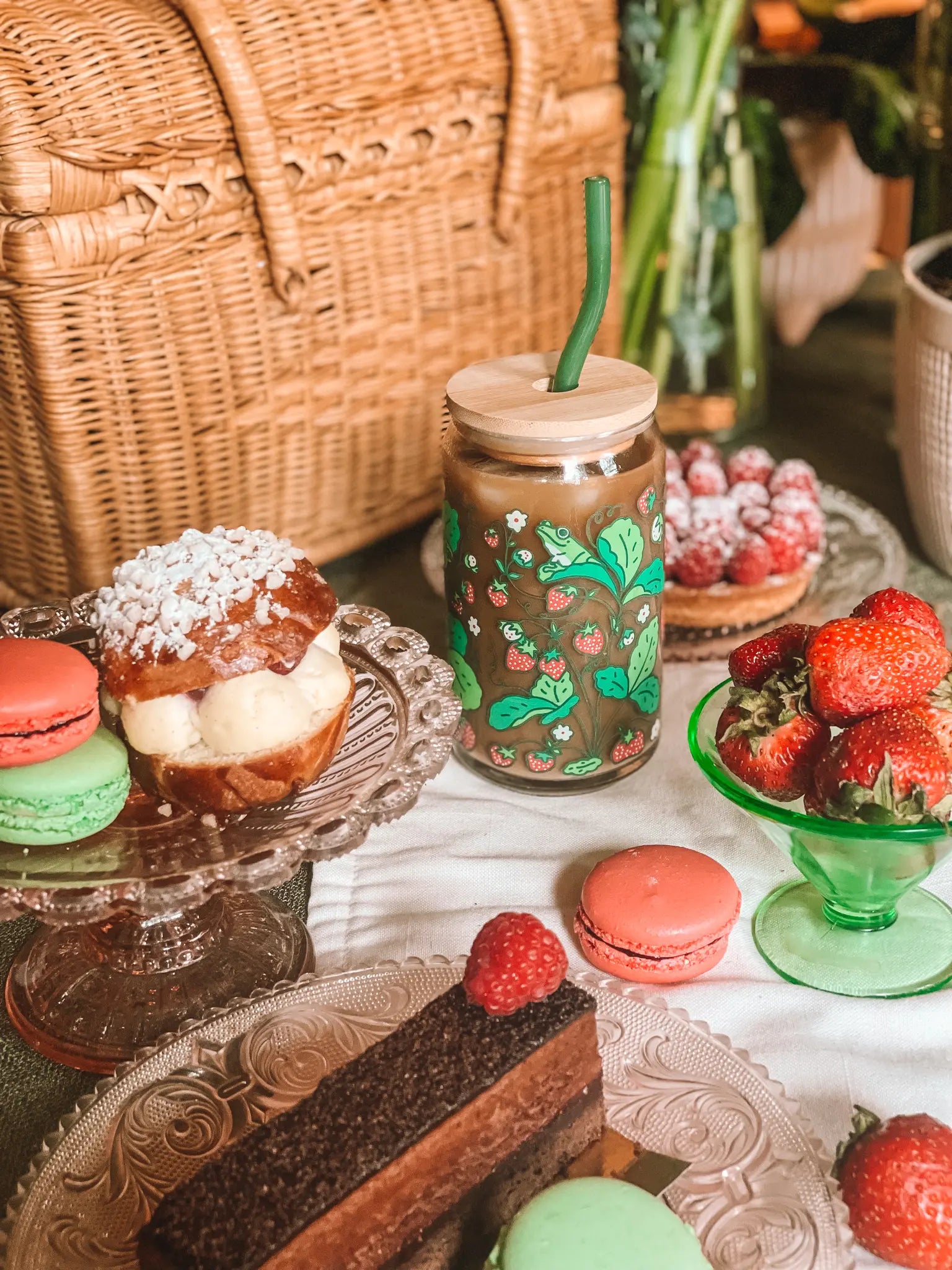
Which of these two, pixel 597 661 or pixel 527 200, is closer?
pixel 597 661

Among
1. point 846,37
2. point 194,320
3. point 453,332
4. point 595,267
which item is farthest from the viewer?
point 846,37

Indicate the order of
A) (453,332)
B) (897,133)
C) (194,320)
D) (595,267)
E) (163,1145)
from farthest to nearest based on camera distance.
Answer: (897,133), (453,332), (194,320), (595,267), (163,1145)

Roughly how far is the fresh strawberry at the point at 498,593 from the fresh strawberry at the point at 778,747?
21 cm

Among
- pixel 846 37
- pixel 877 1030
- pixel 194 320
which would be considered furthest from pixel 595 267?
pixel 846 37

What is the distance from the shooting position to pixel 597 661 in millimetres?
941

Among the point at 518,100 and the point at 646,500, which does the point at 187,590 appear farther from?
the point at 518,100

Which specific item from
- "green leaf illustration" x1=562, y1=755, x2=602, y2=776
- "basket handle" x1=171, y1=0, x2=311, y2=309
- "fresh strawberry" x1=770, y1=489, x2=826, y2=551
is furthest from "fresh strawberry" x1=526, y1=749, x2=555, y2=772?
"basket handle" x1=171, y1=0, x2=311, y2=309

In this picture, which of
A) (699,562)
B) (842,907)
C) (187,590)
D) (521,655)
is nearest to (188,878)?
(187,590)

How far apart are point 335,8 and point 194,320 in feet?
0.95

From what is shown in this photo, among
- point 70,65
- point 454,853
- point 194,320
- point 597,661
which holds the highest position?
point 70,65

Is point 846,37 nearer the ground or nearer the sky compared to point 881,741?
nearer the sky

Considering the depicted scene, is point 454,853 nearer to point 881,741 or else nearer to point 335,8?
point 881,741

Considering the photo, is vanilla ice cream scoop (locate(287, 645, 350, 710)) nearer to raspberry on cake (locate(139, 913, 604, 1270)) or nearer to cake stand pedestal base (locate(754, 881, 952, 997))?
raspberry on cake (locate(139, 913, 604, 1270))

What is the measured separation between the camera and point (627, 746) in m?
0.99
